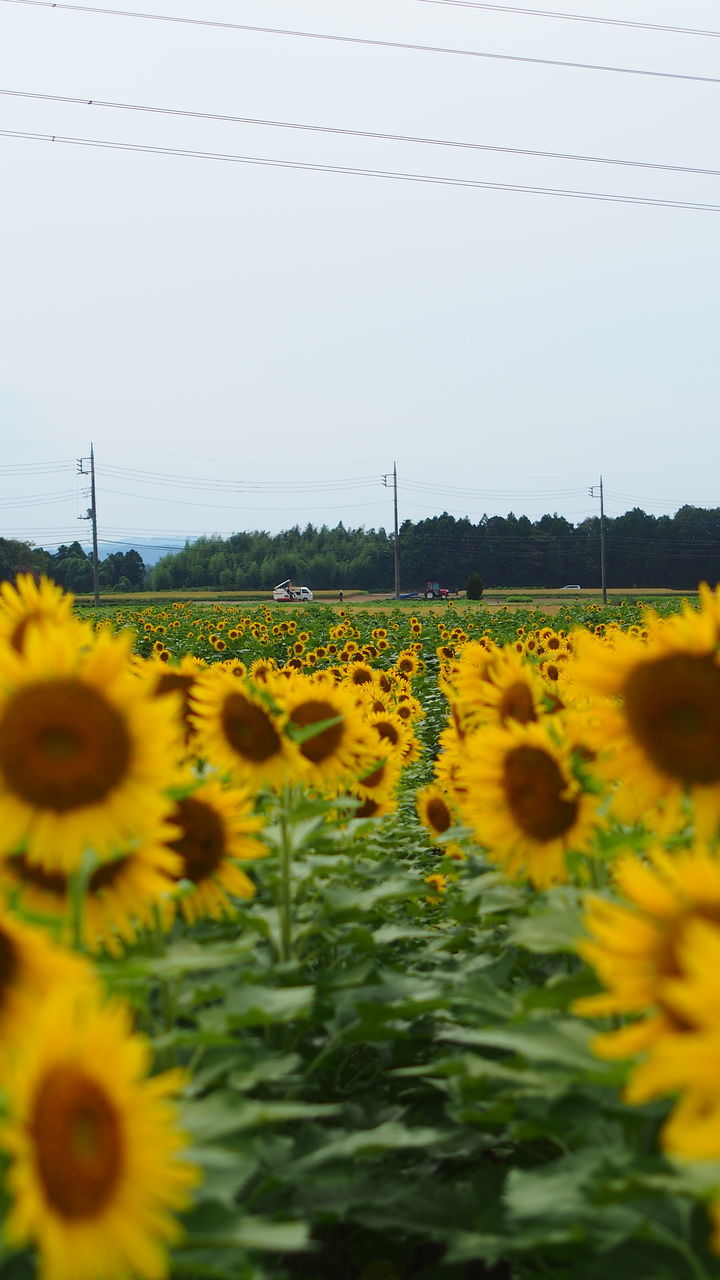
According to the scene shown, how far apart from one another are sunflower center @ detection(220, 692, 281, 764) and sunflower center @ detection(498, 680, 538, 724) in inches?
28.7

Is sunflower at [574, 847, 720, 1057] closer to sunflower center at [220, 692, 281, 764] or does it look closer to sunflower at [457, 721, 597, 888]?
sunflower at [457, 721, 597, 888]

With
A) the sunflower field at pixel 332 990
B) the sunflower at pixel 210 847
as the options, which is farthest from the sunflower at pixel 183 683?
the sunflower at pixel 210 847

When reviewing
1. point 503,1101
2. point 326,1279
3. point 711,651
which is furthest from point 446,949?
point 711,651

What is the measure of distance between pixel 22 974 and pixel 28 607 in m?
1.63

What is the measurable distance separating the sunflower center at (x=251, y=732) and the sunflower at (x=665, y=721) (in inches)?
34.8

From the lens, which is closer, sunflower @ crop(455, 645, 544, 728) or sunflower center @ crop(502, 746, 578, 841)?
sunflower center @ crop(502, 746, 578, 841)

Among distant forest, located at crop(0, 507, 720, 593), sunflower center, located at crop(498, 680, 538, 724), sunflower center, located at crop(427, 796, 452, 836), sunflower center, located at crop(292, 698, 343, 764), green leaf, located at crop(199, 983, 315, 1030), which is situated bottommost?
sunflower center, located at crop(427, 796, 452, 836)

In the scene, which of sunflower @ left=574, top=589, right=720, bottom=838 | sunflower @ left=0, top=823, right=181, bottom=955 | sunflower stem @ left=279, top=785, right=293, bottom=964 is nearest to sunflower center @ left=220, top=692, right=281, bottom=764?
sunflower stem @ left=279, top=785, right=293, bottom=964

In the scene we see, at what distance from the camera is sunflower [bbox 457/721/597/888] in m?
2.45

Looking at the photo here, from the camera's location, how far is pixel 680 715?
211 centimetres

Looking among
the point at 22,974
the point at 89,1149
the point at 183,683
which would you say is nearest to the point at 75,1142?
the point at 89,1149

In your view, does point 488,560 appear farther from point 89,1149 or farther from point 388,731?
point 89,1149

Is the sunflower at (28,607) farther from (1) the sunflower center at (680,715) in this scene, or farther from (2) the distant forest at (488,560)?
(2) the distant forest at (488,560)

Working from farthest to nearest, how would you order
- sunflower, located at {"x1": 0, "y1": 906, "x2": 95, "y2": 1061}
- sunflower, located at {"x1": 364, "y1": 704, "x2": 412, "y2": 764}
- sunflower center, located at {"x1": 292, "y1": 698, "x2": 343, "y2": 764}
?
1. sunflower, located at {"x1": 364, "y1": 704, "x2": 412, "y2": 764}
2. sunflower center, located at {"x1": 292, "y1": 698, "x2": 343, "y2": 764}
3. sunflower, located at {"x1": 0, "y1": 906, "x2": 95, "y2": 1061}
